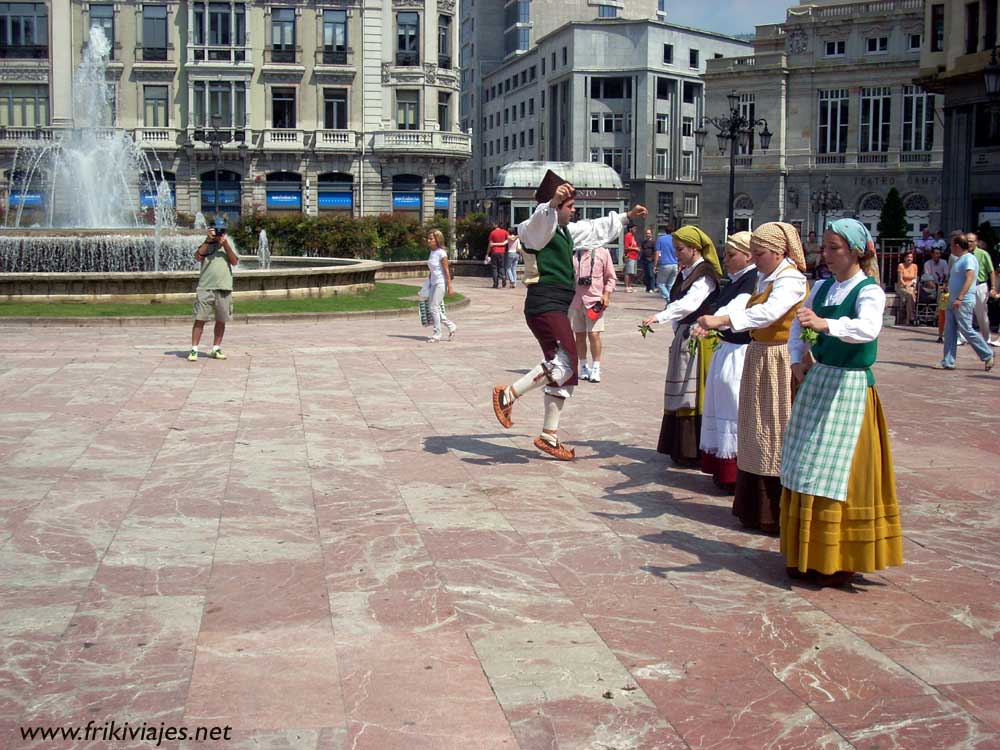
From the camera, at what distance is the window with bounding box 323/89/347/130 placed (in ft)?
192

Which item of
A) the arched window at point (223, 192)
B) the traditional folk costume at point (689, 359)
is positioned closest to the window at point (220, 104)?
the arched window at point (223, 192)

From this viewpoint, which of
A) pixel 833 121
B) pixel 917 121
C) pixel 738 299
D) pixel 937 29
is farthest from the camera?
pixel 833 121

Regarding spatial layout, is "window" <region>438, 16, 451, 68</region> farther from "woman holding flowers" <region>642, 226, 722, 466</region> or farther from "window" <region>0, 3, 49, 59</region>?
"woman holding flowers" <region>642, 226, 722, 466</region>

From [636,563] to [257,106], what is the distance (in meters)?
55.2

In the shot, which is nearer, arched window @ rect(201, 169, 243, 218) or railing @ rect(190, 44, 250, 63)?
railing @ rect(190, 44, 250, 63)

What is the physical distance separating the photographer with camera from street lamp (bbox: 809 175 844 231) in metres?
47.9

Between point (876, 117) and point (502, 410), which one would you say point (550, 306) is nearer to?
point (502, 410)

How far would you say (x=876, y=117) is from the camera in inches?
2327

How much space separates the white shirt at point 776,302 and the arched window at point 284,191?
175ft

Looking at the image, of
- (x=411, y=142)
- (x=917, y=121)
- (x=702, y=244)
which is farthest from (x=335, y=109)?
→ (x=702, y=244)

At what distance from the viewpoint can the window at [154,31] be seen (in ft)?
189

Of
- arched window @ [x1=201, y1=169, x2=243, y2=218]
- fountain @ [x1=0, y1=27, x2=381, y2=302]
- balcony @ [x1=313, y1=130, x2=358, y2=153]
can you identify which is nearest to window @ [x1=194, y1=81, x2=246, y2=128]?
arched window @ [x1=201, y1=169, x2=243, y2=218]

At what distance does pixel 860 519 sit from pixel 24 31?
197 ft

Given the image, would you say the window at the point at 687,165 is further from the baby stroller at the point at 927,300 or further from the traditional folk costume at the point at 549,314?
the traditional folk costume at the point at 549,314
